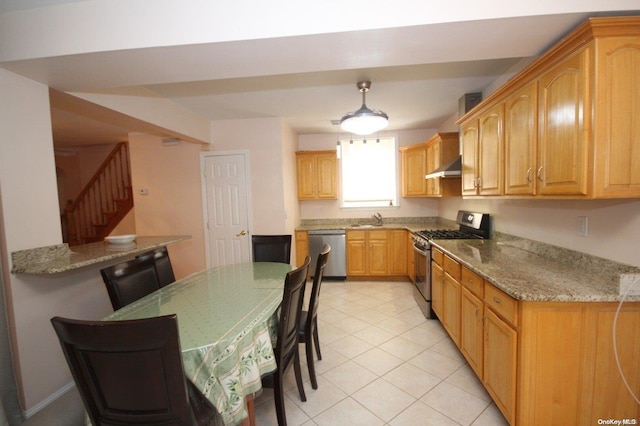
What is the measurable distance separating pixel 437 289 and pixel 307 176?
111 inches

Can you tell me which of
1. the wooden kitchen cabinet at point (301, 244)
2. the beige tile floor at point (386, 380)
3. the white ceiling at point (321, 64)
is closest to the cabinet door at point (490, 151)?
the white ceiling at point (321, 64)

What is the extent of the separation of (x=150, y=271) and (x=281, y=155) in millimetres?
2367

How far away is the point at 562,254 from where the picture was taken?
6.42 feet

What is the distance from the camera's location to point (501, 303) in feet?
5.18

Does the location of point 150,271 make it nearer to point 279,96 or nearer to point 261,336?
point 261,336

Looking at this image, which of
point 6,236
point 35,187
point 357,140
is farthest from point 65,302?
point 357,140

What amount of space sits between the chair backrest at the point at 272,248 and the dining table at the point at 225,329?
71cm

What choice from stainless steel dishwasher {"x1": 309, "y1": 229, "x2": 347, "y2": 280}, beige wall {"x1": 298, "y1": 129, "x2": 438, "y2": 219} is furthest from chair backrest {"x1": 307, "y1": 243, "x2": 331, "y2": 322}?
beige wall {"x1": 298, "y1": 129, "x2": 438, "y2": 219}

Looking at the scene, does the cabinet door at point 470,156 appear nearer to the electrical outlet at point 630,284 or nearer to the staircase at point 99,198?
the electrical outlet at point 630,284

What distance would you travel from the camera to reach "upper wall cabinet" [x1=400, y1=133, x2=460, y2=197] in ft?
11.7

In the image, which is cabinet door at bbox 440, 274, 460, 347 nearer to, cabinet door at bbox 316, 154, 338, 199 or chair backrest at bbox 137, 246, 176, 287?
chair backrest at bbox 137, 246, 176, 287

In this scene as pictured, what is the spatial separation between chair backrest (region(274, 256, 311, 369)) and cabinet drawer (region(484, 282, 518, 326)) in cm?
113

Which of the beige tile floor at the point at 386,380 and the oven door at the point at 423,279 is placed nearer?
the beige tile floor at the point at 386,380

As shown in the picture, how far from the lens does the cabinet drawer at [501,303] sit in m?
1.46
